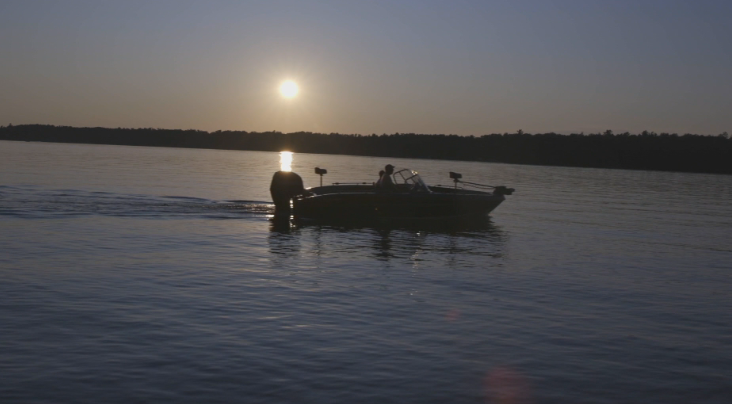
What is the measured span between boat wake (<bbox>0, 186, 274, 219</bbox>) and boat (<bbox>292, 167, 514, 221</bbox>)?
9.10ft

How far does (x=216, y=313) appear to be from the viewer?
11062mm

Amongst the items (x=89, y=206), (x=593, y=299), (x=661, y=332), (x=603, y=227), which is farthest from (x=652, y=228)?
(x=89, y=206)

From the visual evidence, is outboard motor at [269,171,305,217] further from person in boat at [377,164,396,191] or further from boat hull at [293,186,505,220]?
person in boat at [377,164,396,191]

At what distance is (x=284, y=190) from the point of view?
88.2 feet

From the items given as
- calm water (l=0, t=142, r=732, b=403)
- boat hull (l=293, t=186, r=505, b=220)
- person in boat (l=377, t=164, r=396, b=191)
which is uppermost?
person in boat (l=377, t=164, r=396, b=191)

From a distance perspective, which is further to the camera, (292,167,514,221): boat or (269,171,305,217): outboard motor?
(269,171,305,217): outboard motor

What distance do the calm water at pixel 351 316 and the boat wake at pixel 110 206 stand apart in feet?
5.75

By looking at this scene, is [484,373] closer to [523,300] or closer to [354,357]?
[354,357]

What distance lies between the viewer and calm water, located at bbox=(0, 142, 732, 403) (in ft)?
26.7

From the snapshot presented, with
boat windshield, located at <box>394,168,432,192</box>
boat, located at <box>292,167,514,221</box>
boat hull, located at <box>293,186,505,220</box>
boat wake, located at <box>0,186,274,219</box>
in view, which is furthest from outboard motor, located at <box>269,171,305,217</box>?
boat windshield, located at <box>394,168,432,192</box>

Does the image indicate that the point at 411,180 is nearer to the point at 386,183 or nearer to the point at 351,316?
the point at 386,183

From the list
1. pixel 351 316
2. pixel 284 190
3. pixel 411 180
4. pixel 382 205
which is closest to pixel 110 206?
pixel 284 190

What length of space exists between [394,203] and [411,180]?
5.45 feet

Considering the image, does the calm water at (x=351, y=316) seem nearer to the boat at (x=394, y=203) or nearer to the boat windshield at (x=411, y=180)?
the boat at (x=394, y=203)
